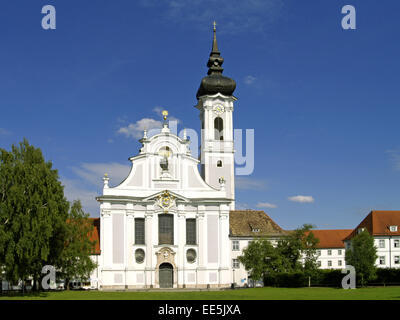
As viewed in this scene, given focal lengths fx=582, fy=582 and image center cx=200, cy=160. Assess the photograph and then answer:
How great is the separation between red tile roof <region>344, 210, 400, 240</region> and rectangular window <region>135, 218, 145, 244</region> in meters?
29.6

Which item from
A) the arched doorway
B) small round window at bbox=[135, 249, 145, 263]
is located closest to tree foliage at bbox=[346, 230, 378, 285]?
the arched doorway

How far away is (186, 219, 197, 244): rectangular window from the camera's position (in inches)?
2406

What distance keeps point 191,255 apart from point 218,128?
17694 mm

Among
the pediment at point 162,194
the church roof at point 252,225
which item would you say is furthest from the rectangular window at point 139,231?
the church roof at point 252,225

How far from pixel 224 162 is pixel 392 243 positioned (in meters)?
23.2

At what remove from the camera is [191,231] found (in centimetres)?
6134

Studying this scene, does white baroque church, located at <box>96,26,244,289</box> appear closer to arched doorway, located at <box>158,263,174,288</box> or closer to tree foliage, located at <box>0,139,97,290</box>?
arched doorway, located at <box>158,263,174,288</box>

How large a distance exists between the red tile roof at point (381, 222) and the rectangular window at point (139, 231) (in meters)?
29.6

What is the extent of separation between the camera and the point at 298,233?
5838cm

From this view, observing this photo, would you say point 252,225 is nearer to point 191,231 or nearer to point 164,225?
point 191,231

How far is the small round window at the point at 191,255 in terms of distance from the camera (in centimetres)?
6072

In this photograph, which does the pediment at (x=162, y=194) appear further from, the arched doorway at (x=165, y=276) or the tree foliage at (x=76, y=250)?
the tree foliage at (x=76, y=250)
